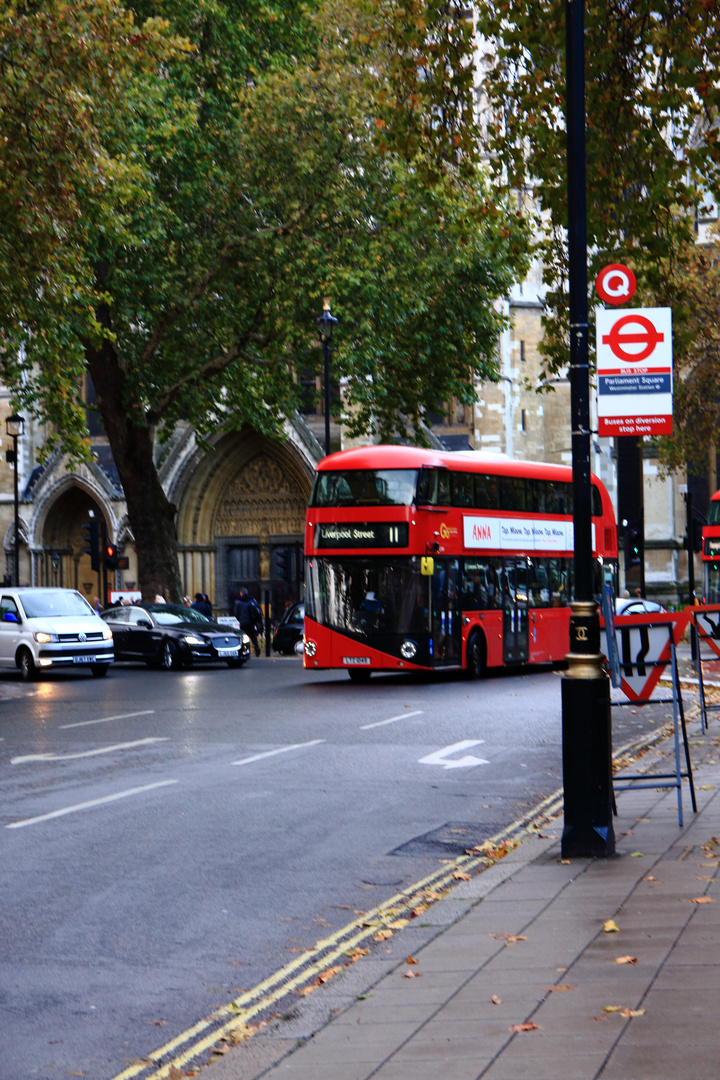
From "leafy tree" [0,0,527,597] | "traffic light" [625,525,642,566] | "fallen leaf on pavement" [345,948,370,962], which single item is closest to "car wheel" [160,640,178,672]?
"leafy tree" [0,0,527,597]

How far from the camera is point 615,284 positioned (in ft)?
27.7

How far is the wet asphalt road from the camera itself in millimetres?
5465

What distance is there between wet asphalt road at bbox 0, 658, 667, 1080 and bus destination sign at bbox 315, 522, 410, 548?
4.29 m

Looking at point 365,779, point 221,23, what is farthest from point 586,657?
point 221,23

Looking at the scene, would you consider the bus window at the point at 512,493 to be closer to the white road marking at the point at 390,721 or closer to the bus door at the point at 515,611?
the bus door at the point at 515,611

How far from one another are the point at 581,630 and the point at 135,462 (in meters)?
24.9

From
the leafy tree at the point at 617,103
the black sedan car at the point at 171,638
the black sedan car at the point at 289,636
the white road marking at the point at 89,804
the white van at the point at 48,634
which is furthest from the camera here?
the black sedan car at the point at 289,636

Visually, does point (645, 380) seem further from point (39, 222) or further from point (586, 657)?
point (39, 222)

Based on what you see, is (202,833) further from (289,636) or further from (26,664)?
(289,636)

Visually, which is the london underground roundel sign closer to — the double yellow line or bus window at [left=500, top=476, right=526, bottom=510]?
the double yellow line

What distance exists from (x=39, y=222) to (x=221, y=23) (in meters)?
13.9

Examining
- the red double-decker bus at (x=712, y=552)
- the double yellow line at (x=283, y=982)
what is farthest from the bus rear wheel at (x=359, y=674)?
the double yellow line at (x=283, y=982)

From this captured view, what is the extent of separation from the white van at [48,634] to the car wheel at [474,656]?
7.06m

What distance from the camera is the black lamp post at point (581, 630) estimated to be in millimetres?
7512
